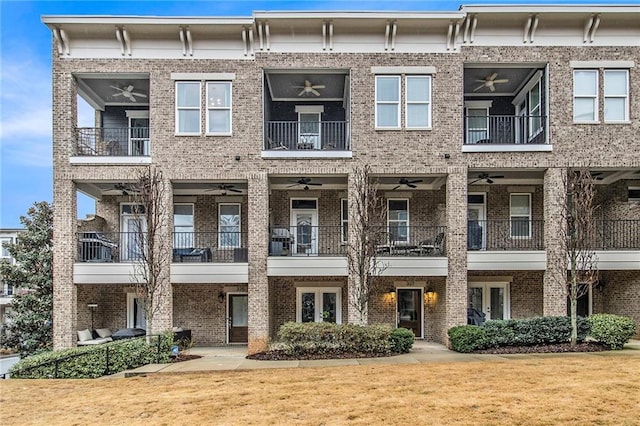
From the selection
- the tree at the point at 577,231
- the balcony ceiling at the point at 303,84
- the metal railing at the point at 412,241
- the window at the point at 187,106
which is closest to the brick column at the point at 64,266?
the window at the point at 187,106

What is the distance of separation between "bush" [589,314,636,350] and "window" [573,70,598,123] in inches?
266

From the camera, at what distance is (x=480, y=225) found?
1866cm

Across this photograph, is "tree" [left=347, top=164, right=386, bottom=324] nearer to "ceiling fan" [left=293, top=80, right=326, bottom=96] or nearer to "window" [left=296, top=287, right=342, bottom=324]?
A: "window" [left=296, top=287, right=342, bottom=324]

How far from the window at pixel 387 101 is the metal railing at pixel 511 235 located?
5297 mm

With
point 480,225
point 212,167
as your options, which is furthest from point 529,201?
point 212,167

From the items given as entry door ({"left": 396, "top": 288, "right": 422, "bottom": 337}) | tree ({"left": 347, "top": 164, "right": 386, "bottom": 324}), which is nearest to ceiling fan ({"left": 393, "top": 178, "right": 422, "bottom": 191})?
tree ({"left": 347, "top": 164, "right": 386, "bottom": 324})

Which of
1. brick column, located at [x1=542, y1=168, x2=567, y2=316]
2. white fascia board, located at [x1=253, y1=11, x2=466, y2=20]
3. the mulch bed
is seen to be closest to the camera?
the mulch bed

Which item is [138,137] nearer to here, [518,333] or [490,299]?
[490,299]

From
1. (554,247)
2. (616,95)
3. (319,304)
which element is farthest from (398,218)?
(616,95)

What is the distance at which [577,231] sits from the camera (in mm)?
14703

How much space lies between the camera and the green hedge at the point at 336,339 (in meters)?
14.4

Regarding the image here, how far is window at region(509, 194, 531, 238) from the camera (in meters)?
18.7

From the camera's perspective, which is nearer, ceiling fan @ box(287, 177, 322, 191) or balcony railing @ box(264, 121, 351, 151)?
ceiling fan @ box(287, 177, 322, 191)

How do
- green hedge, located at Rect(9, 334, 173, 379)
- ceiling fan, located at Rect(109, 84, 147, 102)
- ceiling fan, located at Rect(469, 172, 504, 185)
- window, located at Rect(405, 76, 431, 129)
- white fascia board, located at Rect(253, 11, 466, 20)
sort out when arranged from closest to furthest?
green hedge, located at Rect(9, 334, 173, 379) → white fascia board, located at Rect(253, 11, 466, 20) → window, located at Rect(405, 76, 431, 129) → ceiling fan, located at Rect(469, 172, 504, 185) → ceiling fan, located at Rect(109, 84, 147, 102)
